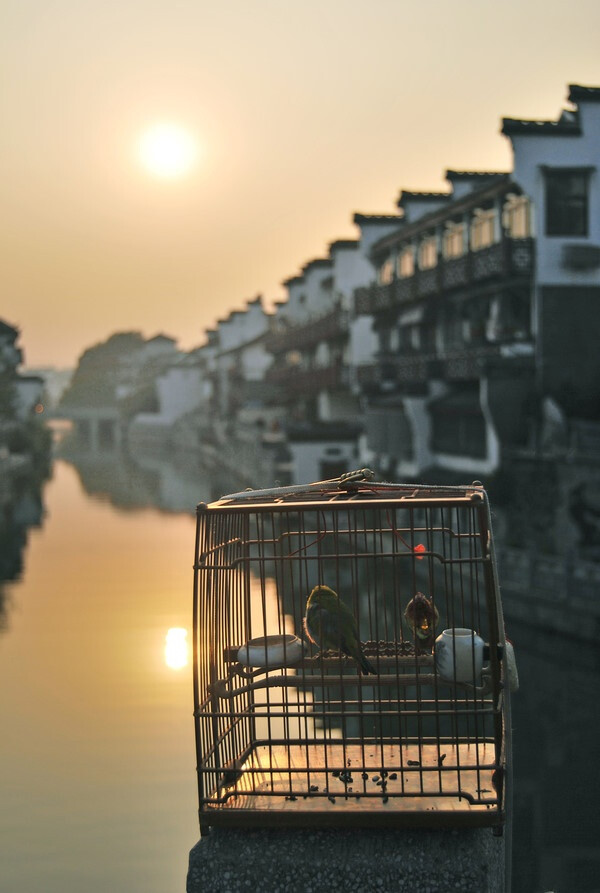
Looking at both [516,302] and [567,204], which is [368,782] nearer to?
[516,302]

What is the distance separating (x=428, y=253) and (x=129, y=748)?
24646 mm

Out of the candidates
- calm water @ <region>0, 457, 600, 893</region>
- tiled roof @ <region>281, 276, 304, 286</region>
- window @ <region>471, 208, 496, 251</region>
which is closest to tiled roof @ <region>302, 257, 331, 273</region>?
tiled roof @ <region>281, 276, 304, 286</region>

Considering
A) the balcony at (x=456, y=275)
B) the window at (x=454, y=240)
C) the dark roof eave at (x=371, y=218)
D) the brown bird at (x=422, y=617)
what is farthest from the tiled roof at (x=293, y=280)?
the brown bird at (x=422, y=617)

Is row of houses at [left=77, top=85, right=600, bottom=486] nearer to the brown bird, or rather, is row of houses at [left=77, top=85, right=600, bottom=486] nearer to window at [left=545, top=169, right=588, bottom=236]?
window at [left=545, top=169, right=588, bottom=236]

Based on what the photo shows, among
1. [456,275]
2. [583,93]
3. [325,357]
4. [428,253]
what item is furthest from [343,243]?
[583,93]

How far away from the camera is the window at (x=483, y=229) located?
1198 inches

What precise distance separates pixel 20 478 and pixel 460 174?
39.3 m

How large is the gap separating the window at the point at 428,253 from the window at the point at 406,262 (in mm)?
593

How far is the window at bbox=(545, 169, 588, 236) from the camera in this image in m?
27.9

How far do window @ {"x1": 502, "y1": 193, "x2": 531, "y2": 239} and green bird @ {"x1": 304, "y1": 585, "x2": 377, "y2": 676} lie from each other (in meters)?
23.2

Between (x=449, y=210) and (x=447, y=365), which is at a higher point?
(x=449, y=210)

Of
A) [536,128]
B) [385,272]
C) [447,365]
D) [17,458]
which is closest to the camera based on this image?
[536,128]

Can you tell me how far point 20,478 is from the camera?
65.7 m

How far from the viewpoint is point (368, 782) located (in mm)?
6461
